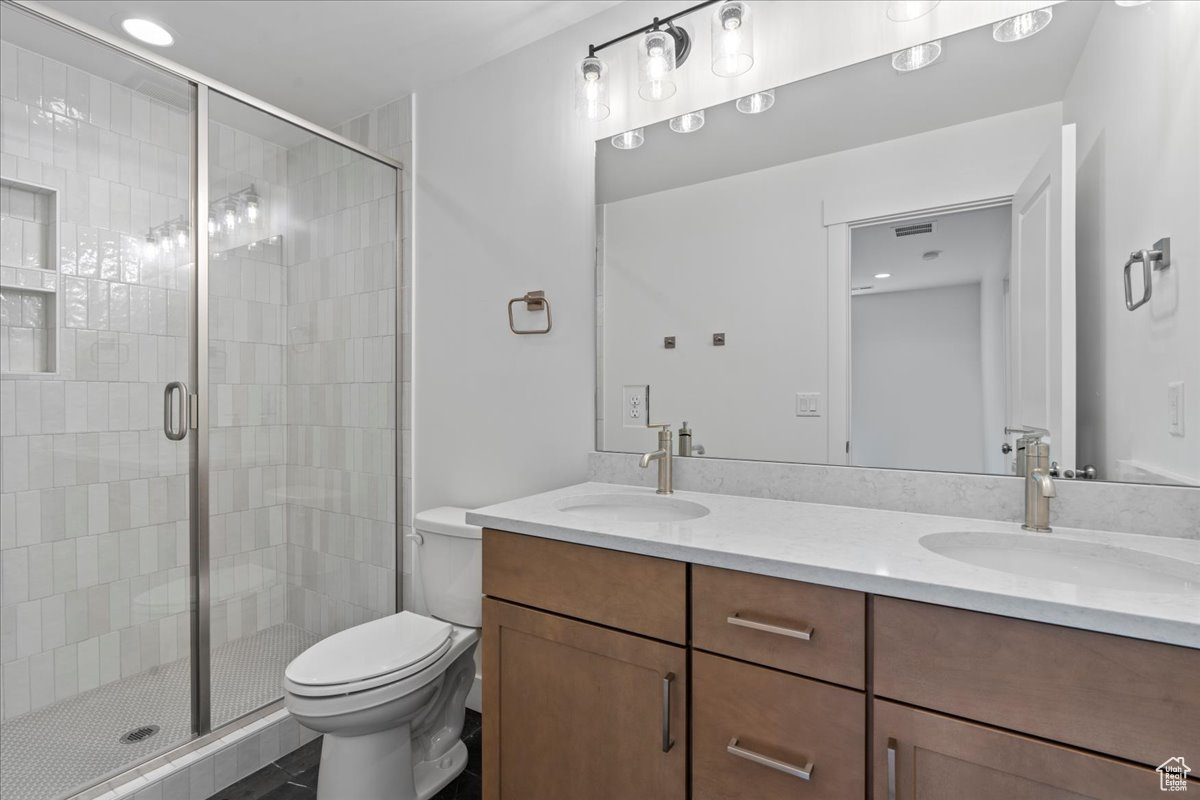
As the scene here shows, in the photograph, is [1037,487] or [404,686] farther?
[404,686]

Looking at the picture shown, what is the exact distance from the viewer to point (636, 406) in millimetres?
1738

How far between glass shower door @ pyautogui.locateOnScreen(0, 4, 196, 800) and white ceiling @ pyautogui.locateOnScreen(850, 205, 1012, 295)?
1994mm

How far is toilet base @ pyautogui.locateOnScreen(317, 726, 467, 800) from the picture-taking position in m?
1.45

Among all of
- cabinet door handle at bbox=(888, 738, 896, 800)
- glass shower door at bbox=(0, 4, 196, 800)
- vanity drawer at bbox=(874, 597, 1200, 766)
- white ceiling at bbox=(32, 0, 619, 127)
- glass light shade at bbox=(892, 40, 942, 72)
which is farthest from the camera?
white ceiling at bbox=(32, 0, 619, 127)

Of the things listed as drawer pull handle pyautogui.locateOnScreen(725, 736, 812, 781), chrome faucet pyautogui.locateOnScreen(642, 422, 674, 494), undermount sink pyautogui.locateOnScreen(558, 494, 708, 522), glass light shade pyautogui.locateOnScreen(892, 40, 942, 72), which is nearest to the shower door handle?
undermount sink pyautogui.locateOnScreen(558, 494, 708, 522)

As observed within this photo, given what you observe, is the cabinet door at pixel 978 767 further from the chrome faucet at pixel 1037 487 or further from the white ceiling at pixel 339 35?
the white ceiling at pixel 339 35

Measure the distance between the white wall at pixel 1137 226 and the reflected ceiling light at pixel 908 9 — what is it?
0.33m

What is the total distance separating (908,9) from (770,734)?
1.57 metres

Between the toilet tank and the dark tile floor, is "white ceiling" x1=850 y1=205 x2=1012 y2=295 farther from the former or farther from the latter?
the dark tile floor

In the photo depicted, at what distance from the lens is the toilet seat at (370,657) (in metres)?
1.38

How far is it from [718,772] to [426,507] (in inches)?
62.4

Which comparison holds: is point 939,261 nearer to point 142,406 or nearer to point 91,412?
point 142,406

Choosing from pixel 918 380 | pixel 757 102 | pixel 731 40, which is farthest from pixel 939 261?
pixel 731 40

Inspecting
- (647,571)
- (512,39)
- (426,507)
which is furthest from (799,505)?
(512,39)
